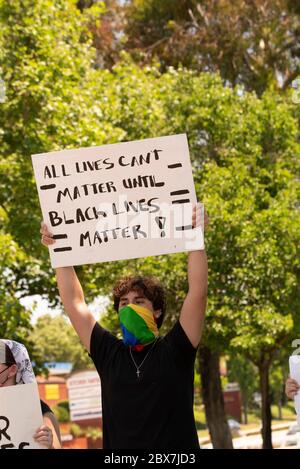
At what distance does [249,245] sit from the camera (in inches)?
891

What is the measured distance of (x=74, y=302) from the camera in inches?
163

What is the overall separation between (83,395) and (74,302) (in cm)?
4042

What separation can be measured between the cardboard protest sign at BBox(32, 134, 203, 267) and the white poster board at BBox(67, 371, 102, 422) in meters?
39.1

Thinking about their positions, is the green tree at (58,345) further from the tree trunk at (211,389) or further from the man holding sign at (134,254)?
the man holding sign at (134,254)

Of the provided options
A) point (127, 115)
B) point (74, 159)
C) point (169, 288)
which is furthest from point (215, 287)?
point (74, 159)

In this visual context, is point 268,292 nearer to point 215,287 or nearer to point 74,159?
point 215,287

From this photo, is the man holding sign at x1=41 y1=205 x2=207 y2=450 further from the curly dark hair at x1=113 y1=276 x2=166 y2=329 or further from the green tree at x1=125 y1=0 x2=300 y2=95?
the green tree at x1=125 y1=0 x2=300 y2=95

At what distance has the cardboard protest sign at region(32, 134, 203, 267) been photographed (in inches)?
165

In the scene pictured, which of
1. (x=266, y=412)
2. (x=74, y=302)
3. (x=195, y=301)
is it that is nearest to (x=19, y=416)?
(x=74, y=302)

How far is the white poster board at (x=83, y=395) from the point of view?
4325 cm

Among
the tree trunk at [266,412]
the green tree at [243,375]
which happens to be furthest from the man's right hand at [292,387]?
the green tree at [243,375]

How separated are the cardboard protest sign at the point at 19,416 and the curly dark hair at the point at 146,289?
0.52m

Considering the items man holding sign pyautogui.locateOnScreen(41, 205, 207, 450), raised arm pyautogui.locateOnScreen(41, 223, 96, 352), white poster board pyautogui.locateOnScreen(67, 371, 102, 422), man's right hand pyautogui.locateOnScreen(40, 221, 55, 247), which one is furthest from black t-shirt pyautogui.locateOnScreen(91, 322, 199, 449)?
white poster board pyautogui.locateOnScreen(67, 371, 102, 422)

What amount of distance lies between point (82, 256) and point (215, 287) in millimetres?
18853
